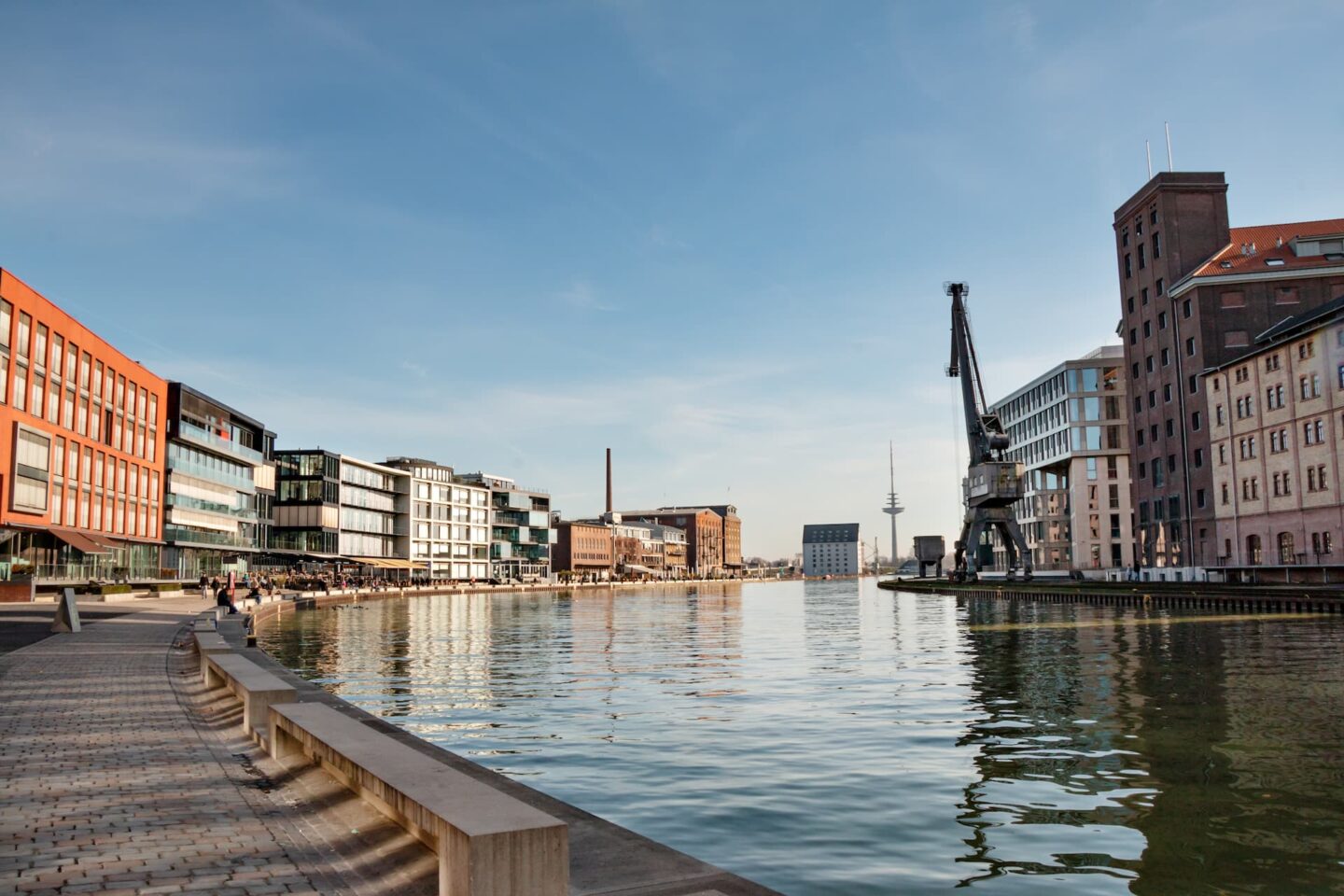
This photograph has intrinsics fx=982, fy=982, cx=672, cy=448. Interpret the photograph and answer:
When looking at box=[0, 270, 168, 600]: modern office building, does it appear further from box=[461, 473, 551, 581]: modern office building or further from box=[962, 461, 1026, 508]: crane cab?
box=[461, 473, 551, 581]: modern office building

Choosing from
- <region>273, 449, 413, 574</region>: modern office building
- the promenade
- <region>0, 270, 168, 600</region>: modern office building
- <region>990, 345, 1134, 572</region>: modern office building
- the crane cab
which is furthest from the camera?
<region>273, 449, 413, 574</region>: modern office building

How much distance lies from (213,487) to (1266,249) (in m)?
107

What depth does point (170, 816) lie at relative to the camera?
30.3 feet

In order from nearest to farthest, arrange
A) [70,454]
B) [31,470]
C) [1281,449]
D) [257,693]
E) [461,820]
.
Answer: [461,820], [257,693], [31,470], [70,454], [1281,449]

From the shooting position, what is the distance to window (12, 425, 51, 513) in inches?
2406

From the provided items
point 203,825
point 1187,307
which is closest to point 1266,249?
point 1187,307

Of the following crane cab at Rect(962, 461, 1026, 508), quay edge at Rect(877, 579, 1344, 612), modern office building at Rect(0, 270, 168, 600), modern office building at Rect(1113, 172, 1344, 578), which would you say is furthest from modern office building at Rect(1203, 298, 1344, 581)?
modern office building at Rect(0, 270, 168, 600)

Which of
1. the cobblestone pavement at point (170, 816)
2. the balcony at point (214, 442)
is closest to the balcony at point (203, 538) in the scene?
the balcony at point (214, 442)

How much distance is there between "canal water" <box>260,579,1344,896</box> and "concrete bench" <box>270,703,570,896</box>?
3671mm

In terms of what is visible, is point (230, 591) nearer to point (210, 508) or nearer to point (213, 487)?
point (210, 508)

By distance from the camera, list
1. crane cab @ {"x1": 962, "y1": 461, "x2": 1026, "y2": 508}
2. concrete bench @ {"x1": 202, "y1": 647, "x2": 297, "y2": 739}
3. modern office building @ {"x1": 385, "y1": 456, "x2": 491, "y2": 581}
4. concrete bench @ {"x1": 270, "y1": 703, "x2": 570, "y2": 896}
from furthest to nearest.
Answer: modern office building @ {"x1": 385, "y1": 456, "x2": 491, "y2": 581}, crane cab @ {"x1": 962, "y1": 461, "x2": 1026, "y2": 508}, concrete bench @ {"x1": 202, "y1": 647, "x2": 297, "y2": 739}, concrete bench @ {"x1": 270, "y1": 703, "x2": 570, "y2": 896}

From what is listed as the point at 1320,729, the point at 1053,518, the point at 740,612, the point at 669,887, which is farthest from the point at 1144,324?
the point at 669,887

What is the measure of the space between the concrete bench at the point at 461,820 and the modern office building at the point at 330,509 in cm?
12419

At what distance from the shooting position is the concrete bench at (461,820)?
5844 mm
